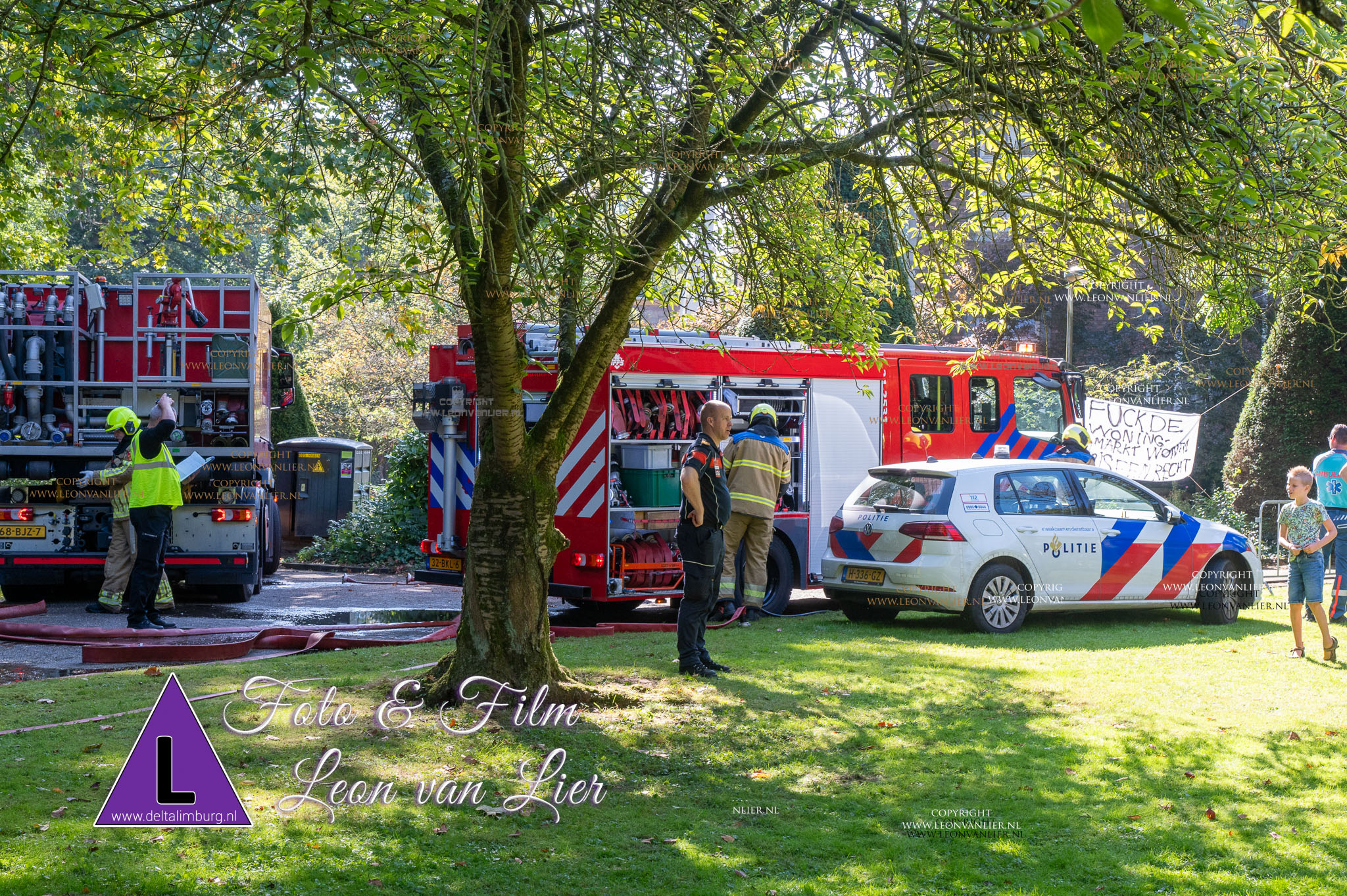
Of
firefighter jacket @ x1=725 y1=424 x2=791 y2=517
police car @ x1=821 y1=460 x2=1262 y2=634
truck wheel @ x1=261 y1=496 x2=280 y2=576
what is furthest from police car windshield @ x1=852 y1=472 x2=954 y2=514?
truck wheel @ x1=261 y1=496 x2=280 y2=576

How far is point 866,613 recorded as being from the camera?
36.5 feet

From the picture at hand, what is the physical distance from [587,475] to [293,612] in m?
3.65

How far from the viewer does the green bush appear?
1702 centimetres

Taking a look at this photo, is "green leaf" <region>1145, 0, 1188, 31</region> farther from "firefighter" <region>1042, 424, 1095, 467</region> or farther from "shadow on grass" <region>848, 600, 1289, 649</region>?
"firefighter" <region>1042, 424, 1095, 467</region>

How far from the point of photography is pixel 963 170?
6.44m

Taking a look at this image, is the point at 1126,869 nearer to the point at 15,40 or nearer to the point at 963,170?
the point at 963,170

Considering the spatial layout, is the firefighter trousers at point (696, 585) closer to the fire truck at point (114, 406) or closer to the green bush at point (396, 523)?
the fire truck at point (114, 406)

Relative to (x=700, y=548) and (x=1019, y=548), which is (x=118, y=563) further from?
(x=1019, y=548)

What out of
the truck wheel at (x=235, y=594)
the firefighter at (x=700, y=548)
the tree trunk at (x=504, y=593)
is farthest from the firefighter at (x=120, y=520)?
the firefighter at (x=700, y=548)

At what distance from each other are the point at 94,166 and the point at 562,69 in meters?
7.05

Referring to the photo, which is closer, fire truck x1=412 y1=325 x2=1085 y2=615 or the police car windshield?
the police car windshield

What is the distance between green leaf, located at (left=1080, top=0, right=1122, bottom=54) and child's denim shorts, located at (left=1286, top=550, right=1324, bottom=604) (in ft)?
26.2

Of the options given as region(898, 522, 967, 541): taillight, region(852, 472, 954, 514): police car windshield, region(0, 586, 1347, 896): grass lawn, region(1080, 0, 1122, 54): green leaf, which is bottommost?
region(0, 586, 1347, 896): grass lawn

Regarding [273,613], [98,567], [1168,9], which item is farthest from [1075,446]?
[1168,9]
